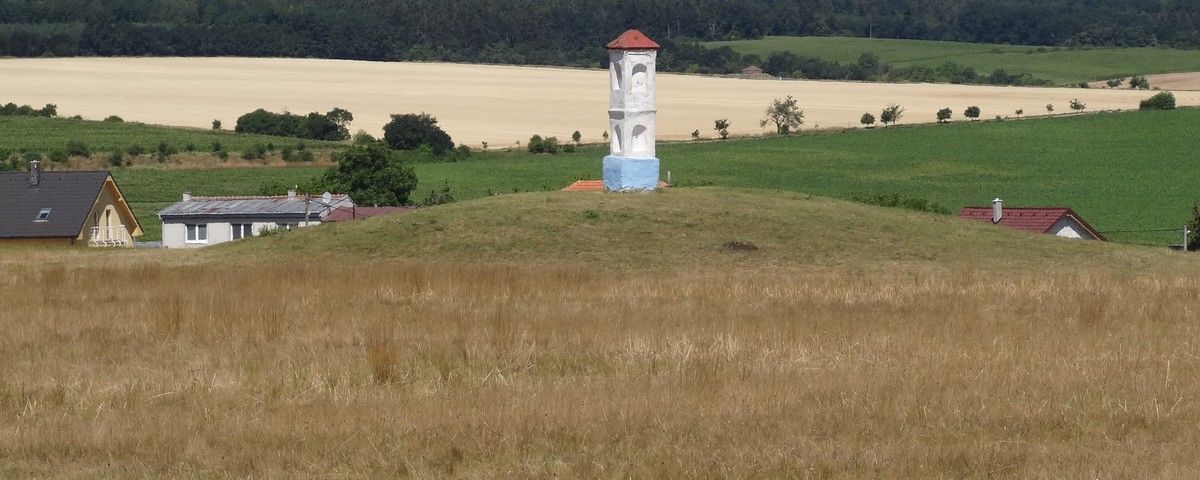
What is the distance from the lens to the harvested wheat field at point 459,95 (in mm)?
139125

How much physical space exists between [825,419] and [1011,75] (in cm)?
18094

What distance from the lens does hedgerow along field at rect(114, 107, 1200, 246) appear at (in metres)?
90.5

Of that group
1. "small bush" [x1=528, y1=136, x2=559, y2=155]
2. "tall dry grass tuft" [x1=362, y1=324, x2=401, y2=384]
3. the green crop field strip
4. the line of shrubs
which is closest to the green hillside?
"tall dry grass tuft" [x1=362, y1=324, x2=401, y2=384]

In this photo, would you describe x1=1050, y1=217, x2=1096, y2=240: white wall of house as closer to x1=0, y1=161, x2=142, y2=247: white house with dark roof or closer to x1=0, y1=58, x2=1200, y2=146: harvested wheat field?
x1=0, y1=161, x2=142, y2=247: white house with dark roof

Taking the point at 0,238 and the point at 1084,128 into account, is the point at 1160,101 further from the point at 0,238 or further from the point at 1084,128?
the point at 0,238

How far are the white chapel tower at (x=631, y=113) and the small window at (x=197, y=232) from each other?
1291 inches

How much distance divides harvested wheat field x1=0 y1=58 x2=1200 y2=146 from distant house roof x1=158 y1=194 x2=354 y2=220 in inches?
1876

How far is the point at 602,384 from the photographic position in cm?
1650

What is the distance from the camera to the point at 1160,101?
138250 millimetres

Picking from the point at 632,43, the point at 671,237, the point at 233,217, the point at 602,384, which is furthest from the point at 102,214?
the point at 602,384

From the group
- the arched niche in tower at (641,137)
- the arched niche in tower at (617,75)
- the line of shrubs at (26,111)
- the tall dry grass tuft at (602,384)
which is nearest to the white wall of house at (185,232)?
the arched niche in tower at (617,75)

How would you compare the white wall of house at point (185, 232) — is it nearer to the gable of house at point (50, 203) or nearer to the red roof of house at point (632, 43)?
the gable of house at point (50, 203)

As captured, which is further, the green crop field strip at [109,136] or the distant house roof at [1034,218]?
the green crop field strip at [109,136]

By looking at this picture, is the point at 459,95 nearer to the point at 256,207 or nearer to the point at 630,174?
the point at 256,207
